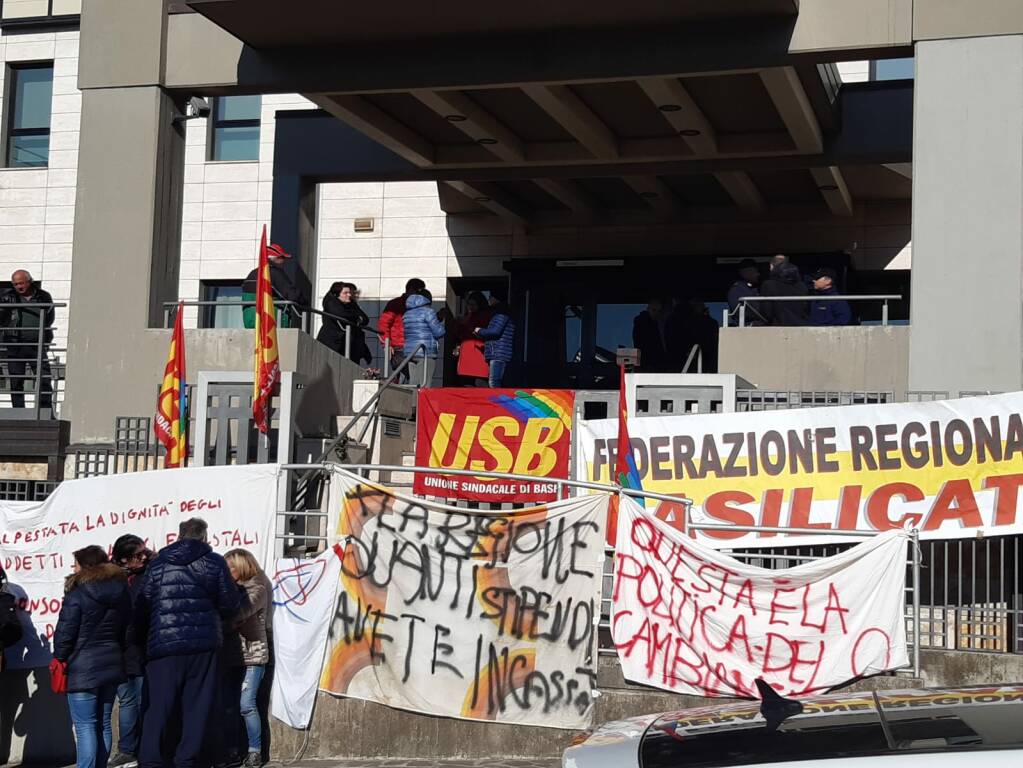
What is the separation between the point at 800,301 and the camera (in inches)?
640

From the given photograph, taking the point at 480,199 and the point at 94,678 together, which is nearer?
the point at 94,678

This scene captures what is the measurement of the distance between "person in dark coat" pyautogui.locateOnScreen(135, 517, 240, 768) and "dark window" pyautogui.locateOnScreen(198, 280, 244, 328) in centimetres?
1657

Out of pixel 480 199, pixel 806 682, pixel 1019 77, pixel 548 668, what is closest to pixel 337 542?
pixel 548 668

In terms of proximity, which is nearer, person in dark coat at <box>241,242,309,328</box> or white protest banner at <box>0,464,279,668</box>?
white protest banner at <box>0,464,279,668</box>

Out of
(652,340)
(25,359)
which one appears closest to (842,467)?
(652,340)

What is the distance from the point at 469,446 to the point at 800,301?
13.5ft

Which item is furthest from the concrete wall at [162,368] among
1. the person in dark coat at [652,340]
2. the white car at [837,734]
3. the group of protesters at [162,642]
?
the white car at [837,734]

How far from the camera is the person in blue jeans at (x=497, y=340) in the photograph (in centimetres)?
1889

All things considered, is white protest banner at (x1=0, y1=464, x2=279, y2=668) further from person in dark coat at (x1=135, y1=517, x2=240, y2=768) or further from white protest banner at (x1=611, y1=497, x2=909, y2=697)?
white protest banner at (x1=611, y1=497, x2=909, y2=697)

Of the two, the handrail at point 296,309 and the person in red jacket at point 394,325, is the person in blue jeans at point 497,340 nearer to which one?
the person in red jacket at point 394,325

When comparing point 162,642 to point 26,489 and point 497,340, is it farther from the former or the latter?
point 497,340

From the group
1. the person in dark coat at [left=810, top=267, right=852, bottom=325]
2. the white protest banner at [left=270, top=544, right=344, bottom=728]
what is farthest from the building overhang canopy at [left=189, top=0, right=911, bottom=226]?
the white protest banner at [left=270, top=544, right=344, bottom=728]

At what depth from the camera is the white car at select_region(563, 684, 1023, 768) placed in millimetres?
3717

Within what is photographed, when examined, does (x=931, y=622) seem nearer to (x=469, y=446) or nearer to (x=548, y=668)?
(x=548, y=668)
